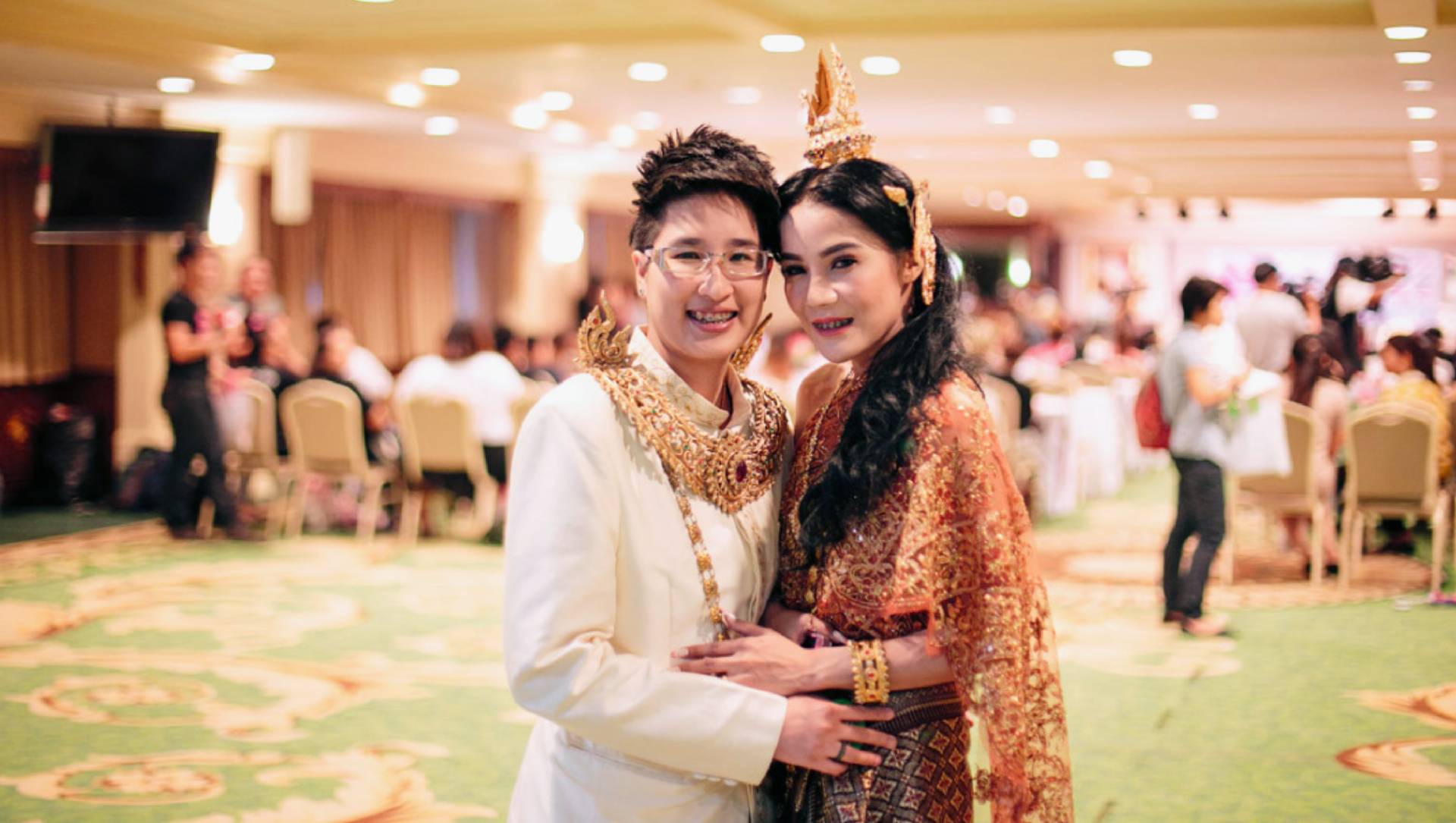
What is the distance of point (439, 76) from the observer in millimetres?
7977

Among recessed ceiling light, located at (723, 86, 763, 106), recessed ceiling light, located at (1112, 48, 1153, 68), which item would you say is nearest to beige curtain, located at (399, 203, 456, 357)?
recessed ceiling light, located at (723, 86, 763, 106)

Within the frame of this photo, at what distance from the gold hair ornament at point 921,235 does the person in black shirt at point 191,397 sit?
7137 millimetres

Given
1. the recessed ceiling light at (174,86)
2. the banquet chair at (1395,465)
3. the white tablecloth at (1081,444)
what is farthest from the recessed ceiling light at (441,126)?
the banquet chair at (1395,465)

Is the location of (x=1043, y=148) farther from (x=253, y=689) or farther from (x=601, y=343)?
(x=601, y=343)

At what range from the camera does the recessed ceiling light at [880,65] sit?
6.93m

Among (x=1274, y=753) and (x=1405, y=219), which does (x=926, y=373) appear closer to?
(x=1274, y=753)

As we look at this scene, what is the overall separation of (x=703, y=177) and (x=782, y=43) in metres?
5.03

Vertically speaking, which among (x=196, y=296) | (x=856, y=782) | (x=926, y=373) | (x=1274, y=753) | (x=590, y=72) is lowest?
(x=1274, y=753)

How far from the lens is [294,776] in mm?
4125

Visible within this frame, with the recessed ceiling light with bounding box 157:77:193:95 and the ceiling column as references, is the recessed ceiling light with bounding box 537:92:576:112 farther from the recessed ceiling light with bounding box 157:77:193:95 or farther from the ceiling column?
the ceiling column

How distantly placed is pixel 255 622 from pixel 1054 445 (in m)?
5.59

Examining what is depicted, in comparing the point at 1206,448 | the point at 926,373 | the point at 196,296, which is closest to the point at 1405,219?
the point at 1206,448

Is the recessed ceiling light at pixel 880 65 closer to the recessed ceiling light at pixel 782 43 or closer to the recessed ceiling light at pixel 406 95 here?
the recessed ceiling light at pixel 782 43

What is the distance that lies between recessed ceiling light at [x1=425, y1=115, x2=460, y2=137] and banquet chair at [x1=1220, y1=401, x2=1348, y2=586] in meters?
5.94
